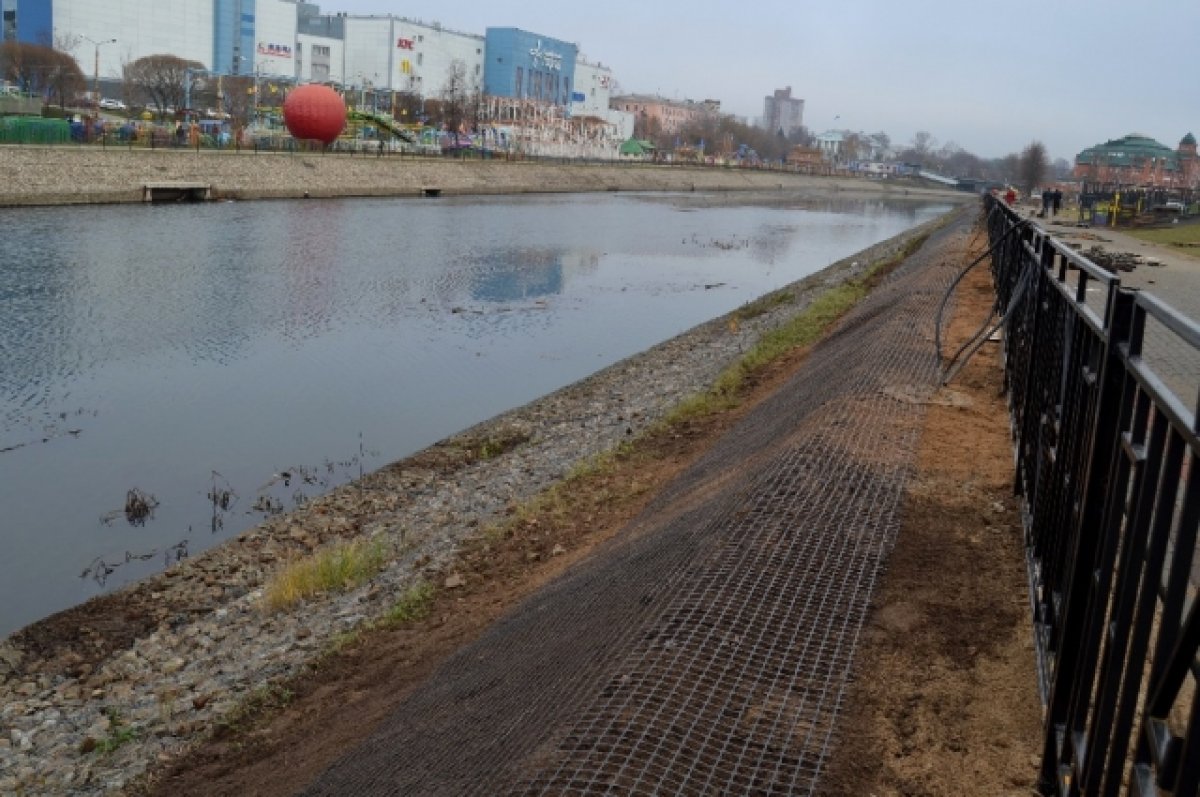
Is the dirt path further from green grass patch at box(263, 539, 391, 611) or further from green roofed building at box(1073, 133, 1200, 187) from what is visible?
green roofed building at box(1073, 133, 1200, 187)

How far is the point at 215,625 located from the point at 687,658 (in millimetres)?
5350

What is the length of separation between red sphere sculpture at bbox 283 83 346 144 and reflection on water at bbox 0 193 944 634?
2050 cm

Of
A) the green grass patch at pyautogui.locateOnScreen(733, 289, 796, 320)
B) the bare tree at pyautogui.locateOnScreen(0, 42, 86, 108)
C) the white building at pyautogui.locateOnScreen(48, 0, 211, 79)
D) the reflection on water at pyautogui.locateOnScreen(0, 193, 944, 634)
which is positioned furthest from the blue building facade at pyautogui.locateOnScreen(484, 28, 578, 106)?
the green grass patch at pyautogui.locateOnScreen(733, 289, 796, 320)

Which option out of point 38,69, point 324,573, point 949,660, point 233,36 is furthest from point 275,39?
point 949,660

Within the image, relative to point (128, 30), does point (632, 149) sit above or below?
below

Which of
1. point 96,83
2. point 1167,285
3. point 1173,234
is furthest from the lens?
point 96,83

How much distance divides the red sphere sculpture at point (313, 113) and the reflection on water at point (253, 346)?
67.3ft

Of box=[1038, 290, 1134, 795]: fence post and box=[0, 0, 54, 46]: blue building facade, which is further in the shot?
box=[0, 0, 54, 46]: blue building facade

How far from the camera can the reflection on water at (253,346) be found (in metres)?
12.6

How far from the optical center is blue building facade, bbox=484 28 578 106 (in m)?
153

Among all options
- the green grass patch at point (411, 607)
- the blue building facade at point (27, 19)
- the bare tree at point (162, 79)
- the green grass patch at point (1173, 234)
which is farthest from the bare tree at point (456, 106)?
the green grass patch at point (411, 607)

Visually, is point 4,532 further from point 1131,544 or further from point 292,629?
point 1131,544

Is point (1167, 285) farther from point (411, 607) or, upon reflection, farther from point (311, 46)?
point (311, 46)

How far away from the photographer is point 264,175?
5572cm
